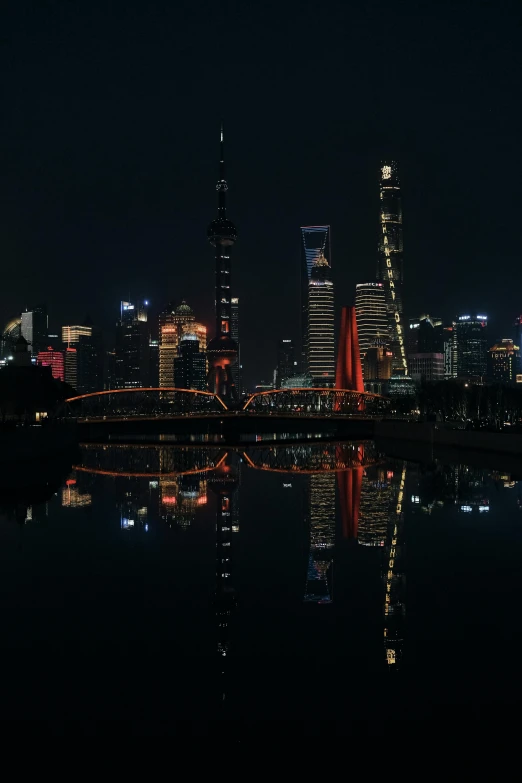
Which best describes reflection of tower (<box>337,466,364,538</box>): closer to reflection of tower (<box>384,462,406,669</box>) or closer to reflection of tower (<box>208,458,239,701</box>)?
reflection of tower (<box>384,462,406,669</box>)

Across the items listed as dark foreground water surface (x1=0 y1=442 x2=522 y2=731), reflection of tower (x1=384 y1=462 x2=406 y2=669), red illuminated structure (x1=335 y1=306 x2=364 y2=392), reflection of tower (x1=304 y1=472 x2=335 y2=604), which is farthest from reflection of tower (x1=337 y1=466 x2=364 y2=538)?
red illuminated structure (x1=335 y1=306 x2=364 y2=392)

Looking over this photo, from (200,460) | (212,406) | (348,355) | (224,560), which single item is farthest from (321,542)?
(212,406)

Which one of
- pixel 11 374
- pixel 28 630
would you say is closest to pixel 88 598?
pixel 28 630

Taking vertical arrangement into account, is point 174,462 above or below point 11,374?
below

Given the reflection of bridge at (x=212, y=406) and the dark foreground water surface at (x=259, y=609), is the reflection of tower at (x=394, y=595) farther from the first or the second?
the reflection of bridge at (x=212, y=406)

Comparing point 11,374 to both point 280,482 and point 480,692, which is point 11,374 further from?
point 480,692

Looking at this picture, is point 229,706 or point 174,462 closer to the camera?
point 229,706
